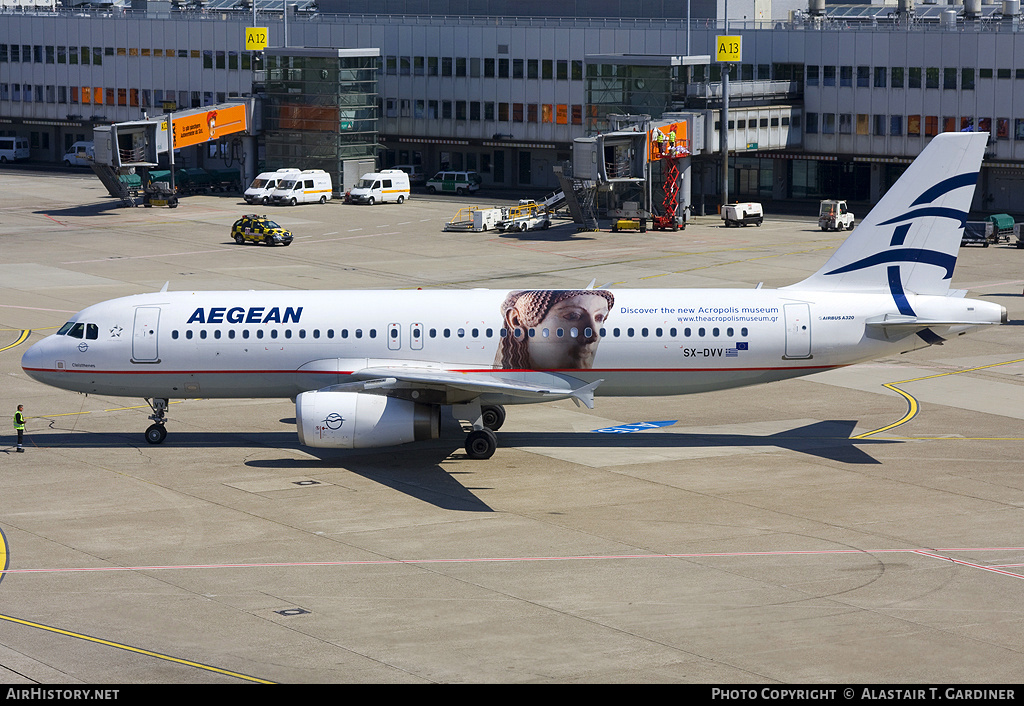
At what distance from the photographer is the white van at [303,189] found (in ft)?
397

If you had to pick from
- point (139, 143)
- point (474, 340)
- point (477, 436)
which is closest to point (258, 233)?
point (139, 143)

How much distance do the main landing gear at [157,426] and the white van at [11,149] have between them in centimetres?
12173

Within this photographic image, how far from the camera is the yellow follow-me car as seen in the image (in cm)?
9550

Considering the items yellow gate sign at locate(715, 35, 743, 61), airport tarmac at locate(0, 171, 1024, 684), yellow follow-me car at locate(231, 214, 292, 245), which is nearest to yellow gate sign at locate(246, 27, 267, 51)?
yellow follow-me car at locate(231, 214, 292, 245)

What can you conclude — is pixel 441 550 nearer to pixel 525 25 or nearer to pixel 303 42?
pixel 525 25

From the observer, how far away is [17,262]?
3445 inches

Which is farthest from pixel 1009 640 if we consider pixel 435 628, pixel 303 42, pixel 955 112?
pixel 303 42

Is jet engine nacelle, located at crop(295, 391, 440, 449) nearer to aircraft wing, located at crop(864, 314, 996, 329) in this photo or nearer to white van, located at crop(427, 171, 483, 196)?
aircraft wing, located at crop(864, 314, 996, 329)

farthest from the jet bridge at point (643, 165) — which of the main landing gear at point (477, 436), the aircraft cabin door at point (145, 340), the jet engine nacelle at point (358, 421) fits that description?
the jet engine nacelle at point (358, 421)

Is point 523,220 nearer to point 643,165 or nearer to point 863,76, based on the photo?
point 643,165

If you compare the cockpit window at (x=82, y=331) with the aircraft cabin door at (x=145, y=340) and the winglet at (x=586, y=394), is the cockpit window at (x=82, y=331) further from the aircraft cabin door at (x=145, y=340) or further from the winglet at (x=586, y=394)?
the winglet at (x=586, y=394)

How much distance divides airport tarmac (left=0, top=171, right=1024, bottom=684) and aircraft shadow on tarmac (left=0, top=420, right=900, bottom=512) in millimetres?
158

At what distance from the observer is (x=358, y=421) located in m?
41.7
